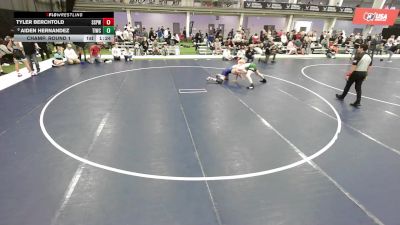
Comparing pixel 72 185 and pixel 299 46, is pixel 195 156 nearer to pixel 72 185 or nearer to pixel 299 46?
pixel 72 185

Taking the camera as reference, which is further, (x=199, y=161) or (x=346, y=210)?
(x=199, y=161)

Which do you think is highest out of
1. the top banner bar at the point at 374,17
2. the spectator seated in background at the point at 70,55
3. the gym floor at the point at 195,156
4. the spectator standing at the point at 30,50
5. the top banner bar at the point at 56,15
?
the top banner bar at the point at 374,17

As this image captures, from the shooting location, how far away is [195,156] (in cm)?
562

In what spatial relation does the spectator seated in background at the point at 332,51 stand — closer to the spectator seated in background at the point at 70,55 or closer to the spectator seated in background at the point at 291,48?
the spectator seated in background at the point at 291,48

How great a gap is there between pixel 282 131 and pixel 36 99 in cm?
809

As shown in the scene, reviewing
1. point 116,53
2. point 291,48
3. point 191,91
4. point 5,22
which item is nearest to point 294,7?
point 291,48

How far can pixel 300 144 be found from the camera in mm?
6277

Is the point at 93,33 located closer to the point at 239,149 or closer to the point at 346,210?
the point at 239,149

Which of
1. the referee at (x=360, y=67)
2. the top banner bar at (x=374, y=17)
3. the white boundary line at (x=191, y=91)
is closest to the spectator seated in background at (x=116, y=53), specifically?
the white boundary line at (x=191, y=91)

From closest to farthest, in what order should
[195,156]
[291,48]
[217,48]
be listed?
[195,156] → [217,48] → [291,48]

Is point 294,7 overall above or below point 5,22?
above

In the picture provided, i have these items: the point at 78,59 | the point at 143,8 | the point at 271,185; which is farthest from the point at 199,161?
the point at 143,8

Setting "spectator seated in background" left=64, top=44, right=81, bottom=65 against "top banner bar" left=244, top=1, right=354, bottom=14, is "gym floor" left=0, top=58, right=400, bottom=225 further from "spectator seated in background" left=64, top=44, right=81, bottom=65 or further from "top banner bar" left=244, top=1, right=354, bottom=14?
"top banner bar" left=244, top=1, right=354, bottom=14

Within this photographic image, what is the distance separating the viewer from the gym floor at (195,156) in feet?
13.5
